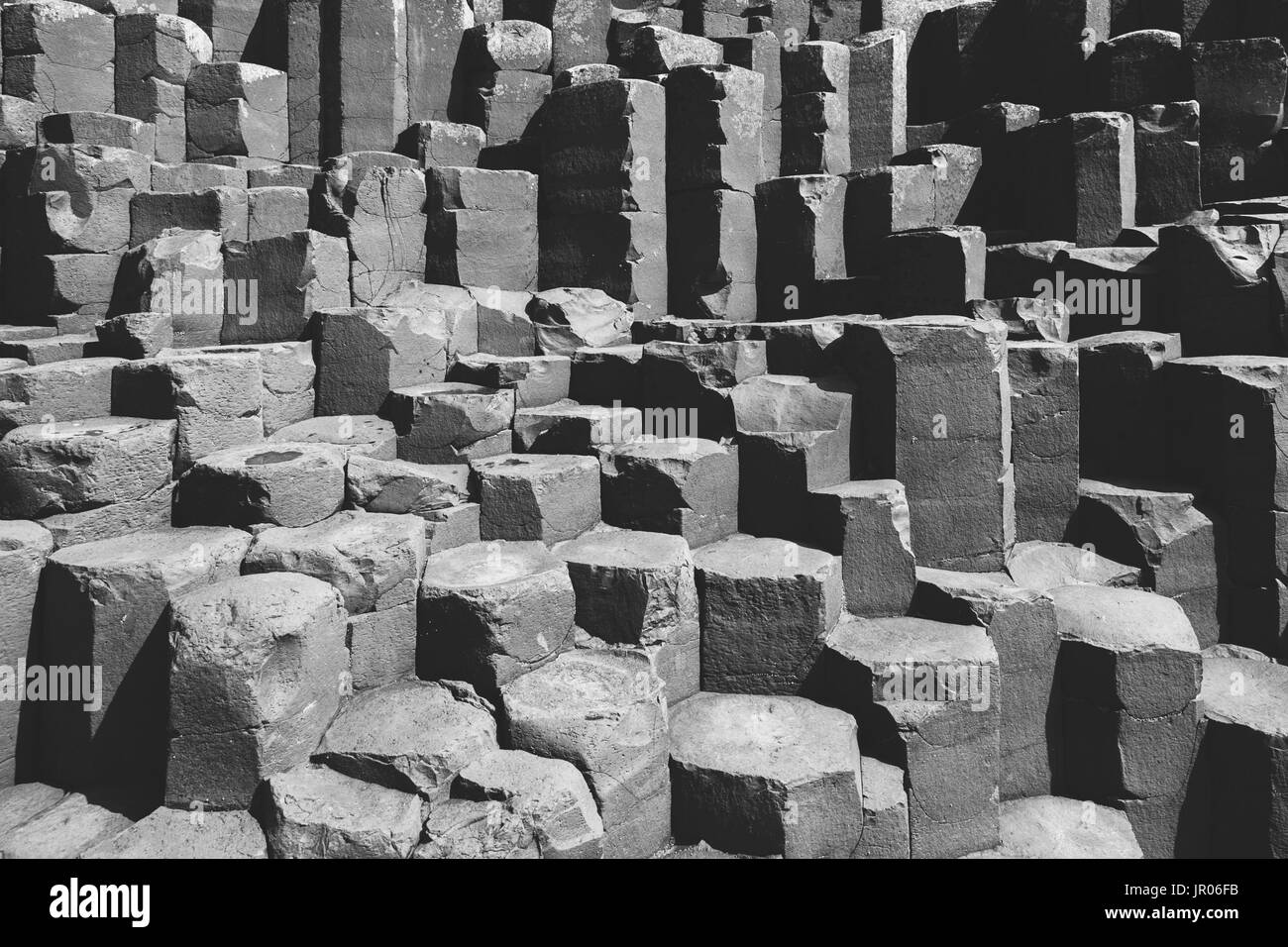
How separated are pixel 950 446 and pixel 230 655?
3.63 meters

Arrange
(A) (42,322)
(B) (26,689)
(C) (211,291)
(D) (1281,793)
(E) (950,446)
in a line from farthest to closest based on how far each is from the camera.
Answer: (A) (42,322) < (C) (211,291) < (E) (950,446) < (D) (1281,793) < (B) (26,689)

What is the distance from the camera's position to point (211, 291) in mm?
6328

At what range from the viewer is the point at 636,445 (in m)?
5.52

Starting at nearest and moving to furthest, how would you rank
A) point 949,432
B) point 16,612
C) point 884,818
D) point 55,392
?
point 16,612 < point 884,818 < point 55,392 < point 949,432

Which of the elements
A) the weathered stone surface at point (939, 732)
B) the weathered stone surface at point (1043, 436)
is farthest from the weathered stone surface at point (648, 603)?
the weathered stone surface at point (1043, 436)

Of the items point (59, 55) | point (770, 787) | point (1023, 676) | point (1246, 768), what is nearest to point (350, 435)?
point (770, 787)

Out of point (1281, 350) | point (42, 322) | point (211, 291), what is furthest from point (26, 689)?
point (1281, 350)

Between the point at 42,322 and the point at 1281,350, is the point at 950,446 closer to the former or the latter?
the point at 1281,350

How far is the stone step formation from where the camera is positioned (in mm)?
4125

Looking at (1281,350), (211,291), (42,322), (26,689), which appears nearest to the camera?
(26,689)

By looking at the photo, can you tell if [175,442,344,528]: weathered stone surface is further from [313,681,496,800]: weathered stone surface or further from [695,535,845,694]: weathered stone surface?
[695,535,845,694]: weathered stone surface

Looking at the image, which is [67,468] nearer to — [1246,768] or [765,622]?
[765,622]

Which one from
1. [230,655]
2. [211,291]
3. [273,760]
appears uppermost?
[211,291]

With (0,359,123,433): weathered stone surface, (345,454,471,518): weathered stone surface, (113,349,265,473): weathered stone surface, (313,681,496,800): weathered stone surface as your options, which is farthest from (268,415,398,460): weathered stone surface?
(313,681,496,800): weathered stone surface
